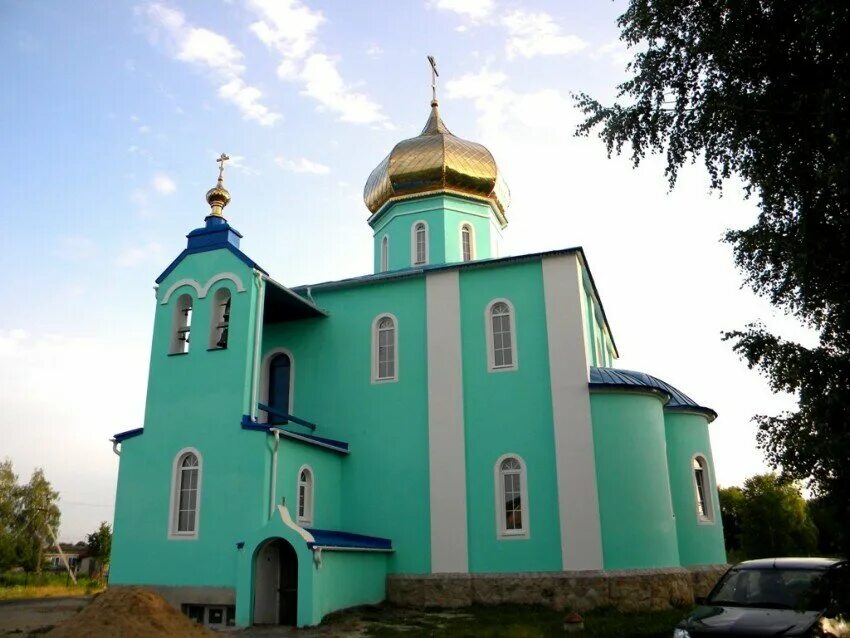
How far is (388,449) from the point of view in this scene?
1592 centimetres

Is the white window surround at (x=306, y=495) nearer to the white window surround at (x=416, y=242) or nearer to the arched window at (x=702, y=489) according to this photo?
the white window surround at (x=416, y=242)

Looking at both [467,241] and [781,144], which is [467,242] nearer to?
[467,241]

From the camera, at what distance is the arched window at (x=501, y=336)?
Answer: 619 inches

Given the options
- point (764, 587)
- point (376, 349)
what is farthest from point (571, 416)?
point (764, 587)

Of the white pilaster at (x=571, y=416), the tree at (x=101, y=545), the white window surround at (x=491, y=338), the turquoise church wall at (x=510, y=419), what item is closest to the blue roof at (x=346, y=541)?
the turquoise church wall at (x=510, y=419)

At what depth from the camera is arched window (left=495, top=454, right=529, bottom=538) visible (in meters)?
14.5

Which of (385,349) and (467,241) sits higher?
(467,241)

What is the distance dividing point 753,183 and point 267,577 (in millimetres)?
10416

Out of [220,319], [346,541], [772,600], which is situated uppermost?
[220,319]

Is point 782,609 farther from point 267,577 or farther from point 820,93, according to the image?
point 267,577

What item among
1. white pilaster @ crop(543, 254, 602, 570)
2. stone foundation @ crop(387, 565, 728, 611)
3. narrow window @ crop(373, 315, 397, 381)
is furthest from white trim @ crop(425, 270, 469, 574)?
white pilaster @ crop(543, 254, 602, 570)

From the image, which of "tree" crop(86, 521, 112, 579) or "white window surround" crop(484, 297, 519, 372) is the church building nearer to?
"white window surround" crop(484, 297, 519, 372)

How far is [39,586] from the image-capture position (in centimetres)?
2405

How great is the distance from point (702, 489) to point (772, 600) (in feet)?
30.0
